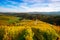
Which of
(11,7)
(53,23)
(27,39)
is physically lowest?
(27,39)

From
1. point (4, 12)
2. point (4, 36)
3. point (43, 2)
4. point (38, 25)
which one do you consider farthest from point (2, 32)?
point (43, 2)

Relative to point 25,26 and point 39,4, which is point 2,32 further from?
point 39,4

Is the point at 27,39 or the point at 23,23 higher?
the point at 23,23

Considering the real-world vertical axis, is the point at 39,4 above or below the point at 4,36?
above

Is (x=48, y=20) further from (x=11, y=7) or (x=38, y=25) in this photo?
(x=11, y=7)

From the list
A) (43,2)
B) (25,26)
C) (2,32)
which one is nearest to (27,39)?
(25,26)
